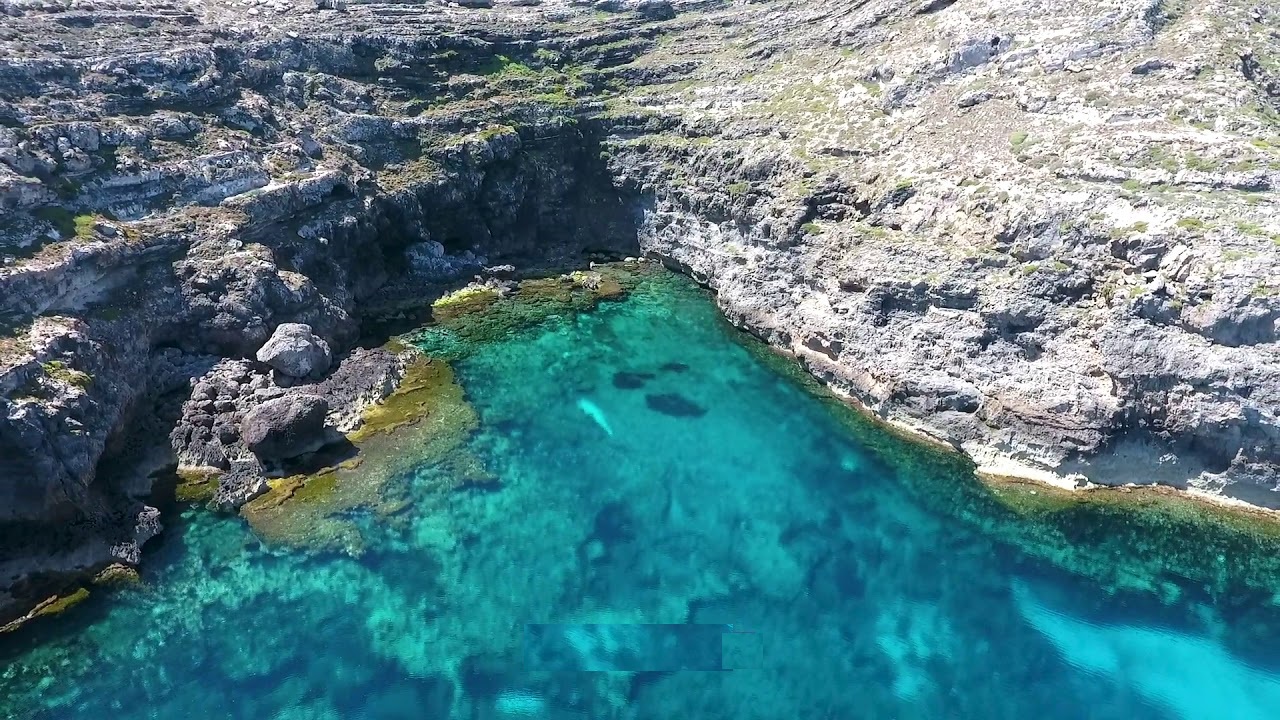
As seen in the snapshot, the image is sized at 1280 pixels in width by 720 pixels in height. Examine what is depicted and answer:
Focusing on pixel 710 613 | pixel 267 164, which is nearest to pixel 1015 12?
pixel 710 613

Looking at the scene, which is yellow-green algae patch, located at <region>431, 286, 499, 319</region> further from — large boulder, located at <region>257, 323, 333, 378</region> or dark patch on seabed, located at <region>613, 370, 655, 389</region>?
dark patch on seabed, located at <region>613, 370, 655, 389</region>

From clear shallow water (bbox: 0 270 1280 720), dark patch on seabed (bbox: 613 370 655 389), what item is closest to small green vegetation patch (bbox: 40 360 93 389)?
clear shallow water (bbox: 0 270 1280 720)

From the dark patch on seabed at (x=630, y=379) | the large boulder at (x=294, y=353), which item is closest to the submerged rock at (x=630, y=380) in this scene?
the dark patch on seabed at (x=630, y=379)

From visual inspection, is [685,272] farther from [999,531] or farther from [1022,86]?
[999,531]

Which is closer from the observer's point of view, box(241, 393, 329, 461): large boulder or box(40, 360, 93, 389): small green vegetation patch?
box(40, 360, 93, 389): small green vegetation patch

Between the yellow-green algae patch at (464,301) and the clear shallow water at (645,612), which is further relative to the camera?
the yellow-green algae patch at (464,301)

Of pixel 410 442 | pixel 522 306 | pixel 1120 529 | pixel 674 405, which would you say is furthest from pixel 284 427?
pixel 1120 529

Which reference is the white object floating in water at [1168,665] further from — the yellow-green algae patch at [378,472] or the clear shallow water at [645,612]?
the yellow-green algae patch at [378,472]
